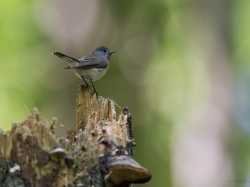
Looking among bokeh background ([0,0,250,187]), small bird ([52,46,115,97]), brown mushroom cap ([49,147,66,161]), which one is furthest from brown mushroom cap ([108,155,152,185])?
bokeh background ([0,0,250,187])

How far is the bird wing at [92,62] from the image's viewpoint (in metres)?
6.37

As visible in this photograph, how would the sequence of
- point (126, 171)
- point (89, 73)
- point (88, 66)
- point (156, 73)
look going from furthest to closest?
1. point (156, 73)
2. point (89, 73)
3. point (88, 66)
4. point (126, 171)

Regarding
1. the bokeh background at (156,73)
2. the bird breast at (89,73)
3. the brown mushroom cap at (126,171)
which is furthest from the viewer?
the bokeh background at (156,73)

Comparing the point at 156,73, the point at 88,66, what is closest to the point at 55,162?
the point at 88,66

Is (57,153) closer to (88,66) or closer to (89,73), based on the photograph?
(88,66)

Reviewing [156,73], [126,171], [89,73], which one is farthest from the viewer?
[156,73]

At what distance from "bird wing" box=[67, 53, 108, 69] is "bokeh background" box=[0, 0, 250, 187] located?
1.17 m

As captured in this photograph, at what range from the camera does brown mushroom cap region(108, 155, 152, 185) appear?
96.5 inches

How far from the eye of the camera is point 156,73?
11914mm

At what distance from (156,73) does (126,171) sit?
955cm

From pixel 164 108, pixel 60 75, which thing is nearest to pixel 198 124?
pixel 60 75

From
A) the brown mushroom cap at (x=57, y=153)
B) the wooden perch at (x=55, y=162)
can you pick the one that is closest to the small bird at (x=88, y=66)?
the wooden perch at (x=55, y=162)

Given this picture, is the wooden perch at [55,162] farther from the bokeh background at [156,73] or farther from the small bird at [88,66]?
the bokeh background at [156,73]

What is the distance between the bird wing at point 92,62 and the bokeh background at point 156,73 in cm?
117
